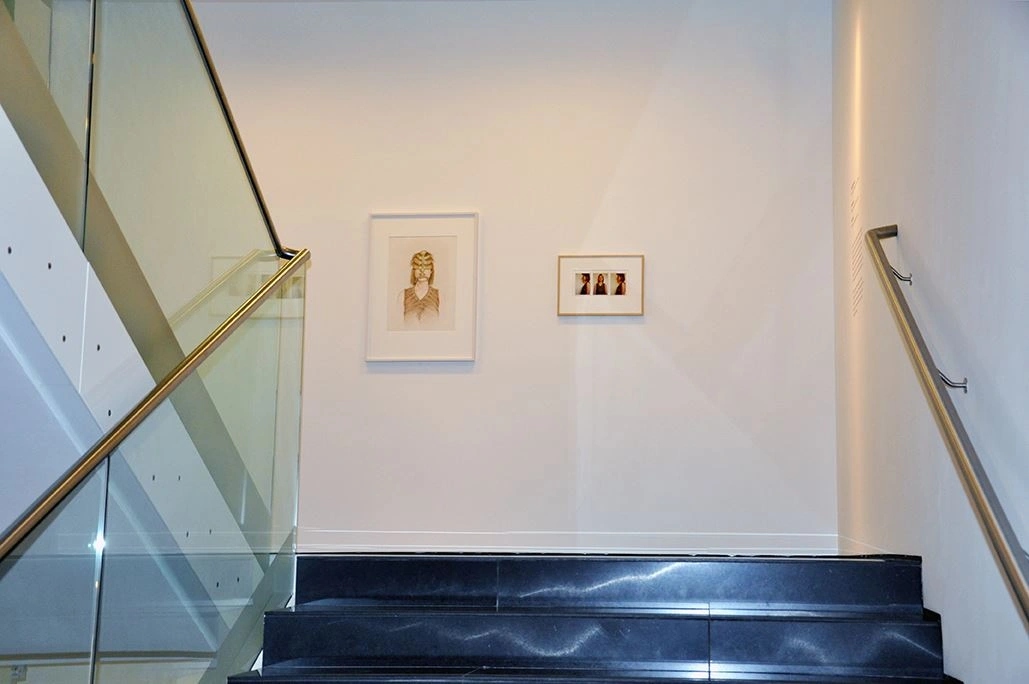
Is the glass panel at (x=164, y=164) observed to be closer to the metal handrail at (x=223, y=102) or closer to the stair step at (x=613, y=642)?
the metal handrail at (x=223, y=102)

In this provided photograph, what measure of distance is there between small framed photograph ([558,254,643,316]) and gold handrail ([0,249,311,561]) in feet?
7.75

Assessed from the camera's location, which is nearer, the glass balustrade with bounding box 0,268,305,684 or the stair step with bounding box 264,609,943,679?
the glass balustrade with bounding box 0,268,305,684

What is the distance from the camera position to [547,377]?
247 inches

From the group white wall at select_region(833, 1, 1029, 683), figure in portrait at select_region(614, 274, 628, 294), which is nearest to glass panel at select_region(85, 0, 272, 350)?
white wall at select_region(833, 1, 1029, 683)

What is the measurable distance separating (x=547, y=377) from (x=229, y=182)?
115 inches

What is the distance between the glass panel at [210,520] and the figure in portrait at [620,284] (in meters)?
2.38

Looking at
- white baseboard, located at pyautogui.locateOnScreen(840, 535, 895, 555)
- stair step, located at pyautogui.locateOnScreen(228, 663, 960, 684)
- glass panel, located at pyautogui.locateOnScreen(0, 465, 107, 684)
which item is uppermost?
glass panel, located at pyautogui.locateOnScreen(0, 465, 107, 684)

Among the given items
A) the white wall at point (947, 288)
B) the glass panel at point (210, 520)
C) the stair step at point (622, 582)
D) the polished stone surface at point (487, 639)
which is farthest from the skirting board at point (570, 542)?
the polished stone surface at point (487, 639)

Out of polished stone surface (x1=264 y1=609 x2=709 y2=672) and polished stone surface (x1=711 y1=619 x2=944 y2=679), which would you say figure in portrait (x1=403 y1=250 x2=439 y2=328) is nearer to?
polished stone surface (x1=264 y1=609 x2=709 y2=672)

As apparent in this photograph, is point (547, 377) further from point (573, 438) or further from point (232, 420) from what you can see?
point (232, 420)

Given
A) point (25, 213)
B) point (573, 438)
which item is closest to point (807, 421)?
point (573, 438)

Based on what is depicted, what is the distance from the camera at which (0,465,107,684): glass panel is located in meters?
2.23

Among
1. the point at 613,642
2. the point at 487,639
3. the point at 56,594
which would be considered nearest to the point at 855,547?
the point at 613,642

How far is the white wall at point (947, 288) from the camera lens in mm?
3074
